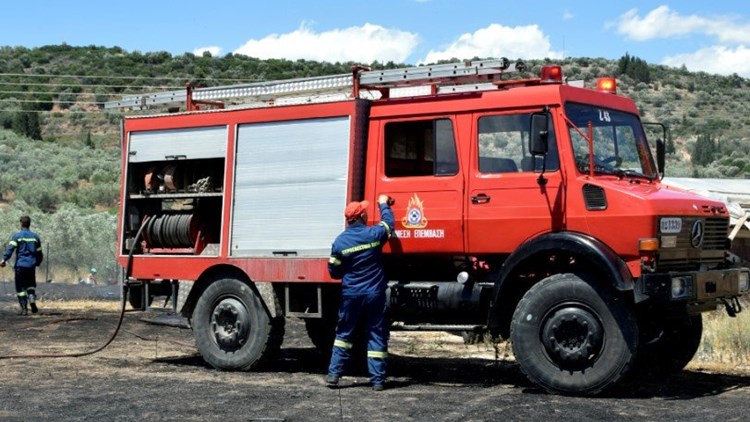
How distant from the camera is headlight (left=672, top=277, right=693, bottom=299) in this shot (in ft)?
31.1

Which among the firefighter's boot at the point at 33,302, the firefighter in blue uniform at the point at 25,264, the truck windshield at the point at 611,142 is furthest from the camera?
the firefighter's boot at the point at 33,302

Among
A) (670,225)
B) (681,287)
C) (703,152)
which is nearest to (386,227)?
(670,225)

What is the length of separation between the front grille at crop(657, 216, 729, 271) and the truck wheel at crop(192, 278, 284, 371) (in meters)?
4.31

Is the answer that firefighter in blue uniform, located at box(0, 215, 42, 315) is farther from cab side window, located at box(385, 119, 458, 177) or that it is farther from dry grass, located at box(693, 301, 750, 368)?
dry grass, located at box(693, 301, 750, 368)

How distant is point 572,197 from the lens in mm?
9961

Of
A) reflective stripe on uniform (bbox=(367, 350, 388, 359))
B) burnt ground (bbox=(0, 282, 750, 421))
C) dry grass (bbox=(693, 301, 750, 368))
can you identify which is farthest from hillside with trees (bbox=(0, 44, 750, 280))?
reflective stripe on uniform (bbox=(367, 350, 388, 359))

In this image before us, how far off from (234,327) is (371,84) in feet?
10.0

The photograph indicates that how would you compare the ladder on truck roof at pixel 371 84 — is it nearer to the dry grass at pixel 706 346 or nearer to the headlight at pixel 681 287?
the headlight at pixel 681 287

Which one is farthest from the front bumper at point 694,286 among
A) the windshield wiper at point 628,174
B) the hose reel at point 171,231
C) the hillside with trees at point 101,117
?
the hillside with trees at point 101,117

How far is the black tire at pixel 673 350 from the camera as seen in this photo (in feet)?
36.3

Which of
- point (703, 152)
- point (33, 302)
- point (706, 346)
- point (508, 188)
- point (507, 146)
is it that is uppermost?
point (703, 152)

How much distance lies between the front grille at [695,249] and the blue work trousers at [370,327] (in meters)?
2.64

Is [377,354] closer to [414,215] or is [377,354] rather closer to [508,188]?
[414,215]

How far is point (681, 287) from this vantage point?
9570 mm
